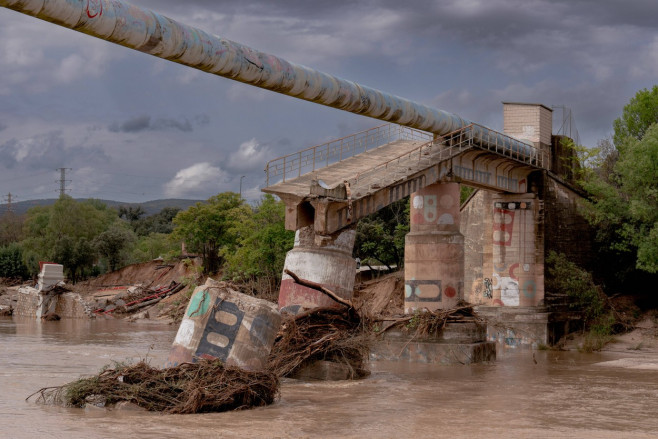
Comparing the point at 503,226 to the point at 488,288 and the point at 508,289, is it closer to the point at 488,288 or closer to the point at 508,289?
the point at 508,289

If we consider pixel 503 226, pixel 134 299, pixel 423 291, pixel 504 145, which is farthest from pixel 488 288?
pixel 134 299

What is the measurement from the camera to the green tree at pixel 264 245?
42.0 m

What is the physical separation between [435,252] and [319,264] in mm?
5069

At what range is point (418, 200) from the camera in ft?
86.0

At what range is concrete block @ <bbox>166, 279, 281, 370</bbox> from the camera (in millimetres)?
13586

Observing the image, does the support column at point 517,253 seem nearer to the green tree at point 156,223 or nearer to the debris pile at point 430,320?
the debris pile at point 430,320

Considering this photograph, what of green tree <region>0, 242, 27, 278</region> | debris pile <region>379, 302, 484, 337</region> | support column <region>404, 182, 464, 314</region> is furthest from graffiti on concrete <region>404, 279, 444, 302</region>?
green tree <region>0, 242, 27, 278</region>

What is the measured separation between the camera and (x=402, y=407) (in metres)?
14.4

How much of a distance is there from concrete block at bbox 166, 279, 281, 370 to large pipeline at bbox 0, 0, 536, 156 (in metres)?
5.29

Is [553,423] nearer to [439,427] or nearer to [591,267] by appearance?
[439,427]

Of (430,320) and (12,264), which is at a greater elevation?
(12,264)

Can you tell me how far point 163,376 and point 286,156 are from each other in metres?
12.3

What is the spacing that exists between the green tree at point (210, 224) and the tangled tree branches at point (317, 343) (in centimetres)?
3455

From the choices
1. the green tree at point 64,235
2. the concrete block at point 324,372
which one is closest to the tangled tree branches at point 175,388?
the concrete block at point 324,372
